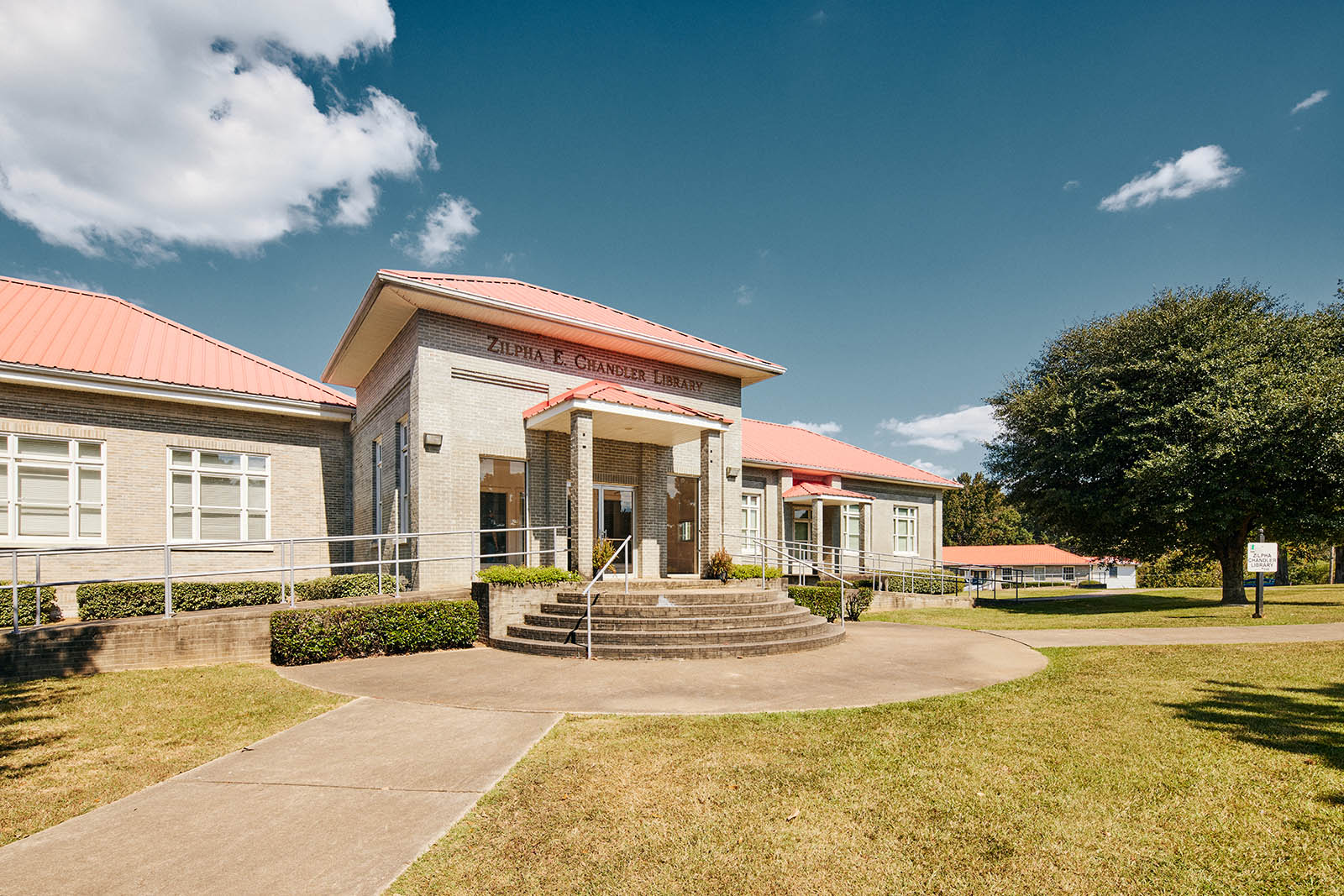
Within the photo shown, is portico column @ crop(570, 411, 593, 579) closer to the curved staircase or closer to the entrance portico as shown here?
the entrance portico

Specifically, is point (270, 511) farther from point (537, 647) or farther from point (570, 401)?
point (537, 647)

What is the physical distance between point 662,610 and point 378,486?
919 centimetres

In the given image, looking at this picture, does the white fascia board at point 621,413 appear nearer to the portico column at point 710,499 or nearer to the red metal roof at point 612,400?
the red metal roof at point 612,400

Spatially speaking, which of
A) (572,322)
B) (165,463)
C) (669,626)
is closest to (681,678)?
(669,626)

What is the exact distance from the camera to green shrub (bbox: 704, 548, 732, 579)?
1440 centimetres

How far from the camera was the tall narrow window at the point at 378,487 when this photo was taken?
1666 centimetres

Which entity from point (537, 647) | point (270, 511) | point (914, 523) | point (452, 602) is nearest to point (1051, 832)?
point (537, 647)

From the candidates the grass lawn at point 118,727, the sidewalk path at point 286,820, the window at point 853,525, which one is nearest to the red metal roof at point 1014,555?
the window at point 853,525

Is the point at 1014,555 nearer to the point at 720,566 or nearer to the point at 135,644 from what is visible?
the point at 720,566

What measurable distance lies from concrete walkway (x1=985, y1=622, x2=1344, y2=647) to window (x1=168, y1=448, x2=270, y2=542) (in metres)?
17.0

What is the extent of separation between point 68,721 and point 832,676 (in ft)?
27.6

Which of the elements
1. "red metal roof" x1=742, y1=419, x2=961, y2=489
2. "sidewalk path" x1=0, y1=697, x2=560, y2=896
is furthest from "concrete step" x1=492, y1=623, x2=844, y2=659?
"red metal roof" x1=742, y1=419, x2=961, y2=489

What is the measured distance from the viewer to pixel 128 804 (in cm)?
463

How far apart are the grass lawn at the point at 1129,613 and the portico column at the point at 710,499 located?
510 centimetres
